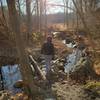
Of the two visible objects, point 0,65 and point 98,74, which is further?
point 0,65

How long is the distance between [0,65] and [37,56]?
292cm

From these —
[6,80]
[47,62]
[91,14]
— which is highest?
[91,14]

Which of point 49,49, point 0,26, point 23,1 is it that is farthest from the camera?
point 23,1

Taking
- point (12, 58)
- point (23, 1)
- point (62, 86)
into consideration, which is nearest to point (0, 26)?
point (23, 1)

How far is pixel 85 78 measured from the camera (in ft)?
38.9

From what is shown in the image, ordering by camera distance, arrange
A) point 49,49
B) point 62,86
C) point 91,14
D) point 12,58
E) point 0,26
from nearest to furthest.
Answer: point 62,86 < point 49,49 < point 91,14 < point 12,58 < point 0,26

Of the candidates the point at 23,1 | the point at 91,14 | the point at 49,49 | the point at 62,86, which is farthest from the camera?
the point at 23,1

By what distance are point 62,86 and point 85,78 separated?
156 centimetres

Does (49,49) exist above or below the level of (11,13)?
below

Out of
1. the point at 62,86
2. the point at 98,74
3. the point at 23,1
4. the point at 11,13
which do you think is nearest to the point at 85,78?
the point at 98,74

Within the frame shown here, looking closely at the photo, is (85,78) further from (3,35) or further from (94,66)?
(3,35)

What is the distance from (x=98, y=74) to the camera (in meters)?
12.2

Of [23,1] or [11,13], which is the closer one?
[11,13]

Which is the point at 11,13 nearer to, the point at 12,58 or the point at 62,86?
the point at 62,86
